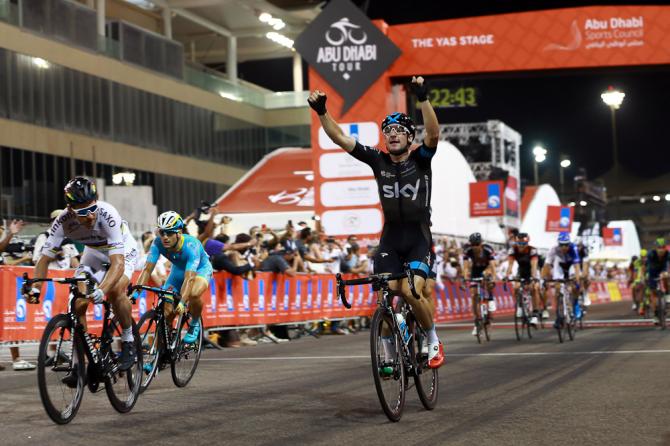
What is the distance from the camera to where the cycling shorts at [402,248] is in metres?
9.05

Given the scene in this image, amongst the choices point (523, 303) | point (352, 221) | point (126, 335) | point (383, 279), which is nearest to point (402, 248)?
point (383, 279)

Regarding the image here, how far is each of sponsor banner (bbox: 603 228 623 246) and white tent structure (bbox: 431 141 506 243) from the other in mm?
26807

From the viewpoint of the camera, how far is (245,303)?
67.4 ft

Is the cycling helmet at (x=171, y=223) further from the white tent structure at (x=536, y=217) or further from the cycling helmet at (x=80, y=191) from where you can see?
the white tent structure at (x=536, y=217)

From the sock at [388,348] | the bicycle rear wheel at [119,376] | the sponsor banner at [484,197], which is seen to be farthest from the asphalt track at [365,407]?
the sponsor banner at [484,197]

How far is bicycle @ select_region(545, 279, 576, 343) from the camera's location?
18.7 metres

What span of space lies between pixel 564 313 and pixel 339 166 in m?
14.3

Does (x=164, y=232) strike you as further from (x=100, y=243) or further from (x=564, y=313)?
(x=564, y=313)

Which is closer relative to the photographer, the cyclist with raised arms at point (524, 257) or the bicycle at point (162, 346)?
the bicycle at point (162, 346)

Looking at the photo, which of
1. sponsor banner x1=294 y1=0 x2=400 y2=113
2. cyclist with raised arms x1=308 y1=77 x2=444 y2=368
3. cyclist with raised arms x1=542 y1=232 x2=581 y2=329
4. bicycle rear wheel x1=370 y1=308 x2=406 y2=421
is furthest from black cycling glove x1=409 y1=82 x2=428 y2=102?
sponsor banner x1=294 y1=0 x2=400 y2=113

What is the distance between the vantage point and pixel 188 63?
5759 centimetres

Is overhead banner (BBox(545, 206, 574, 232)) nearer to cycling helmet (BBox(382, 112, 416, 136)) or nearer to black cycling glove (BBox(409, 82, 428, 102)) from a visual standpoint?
cycling helmet (BBox(382, 112, 416, 136))

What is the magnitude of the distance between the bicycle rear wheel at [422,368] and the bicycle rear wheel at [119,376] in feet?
7.01

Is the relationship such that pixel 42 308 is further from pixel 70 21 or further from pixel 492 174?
pixel 492 174
